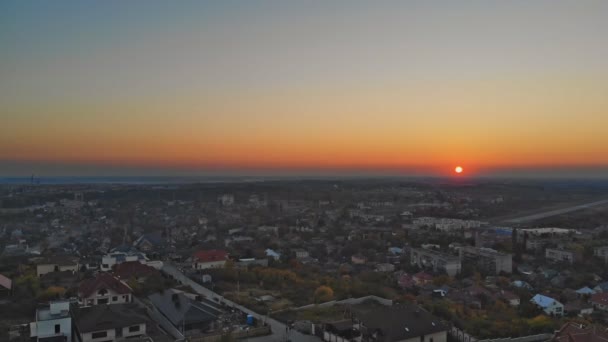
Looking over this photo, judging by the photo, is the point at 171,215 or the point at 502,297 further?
the point at 171,215

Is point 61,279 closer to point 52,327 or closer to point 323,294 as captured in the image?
point 52,327

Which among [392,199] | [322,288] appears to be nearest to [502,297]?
[322,288]

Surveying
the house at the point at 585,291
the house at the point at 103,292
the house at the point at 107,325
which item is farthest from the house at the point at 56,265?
the house at the point at 585,291

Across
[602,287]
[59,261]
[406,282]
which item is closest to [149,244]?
[59,261]

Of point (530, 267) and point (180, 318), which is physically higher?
point (180, 318)

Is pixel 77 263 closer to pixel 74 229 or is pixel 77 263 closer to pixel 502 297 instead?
pixel 502 297

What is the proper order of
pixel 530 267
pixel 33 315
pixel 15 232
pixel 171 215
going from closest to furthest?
pixel 33 315
pixel 530 267
pixel 15 232
pixel 171 215

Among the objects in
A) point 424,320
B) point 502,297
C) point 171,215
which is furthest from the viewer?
point 171,215
